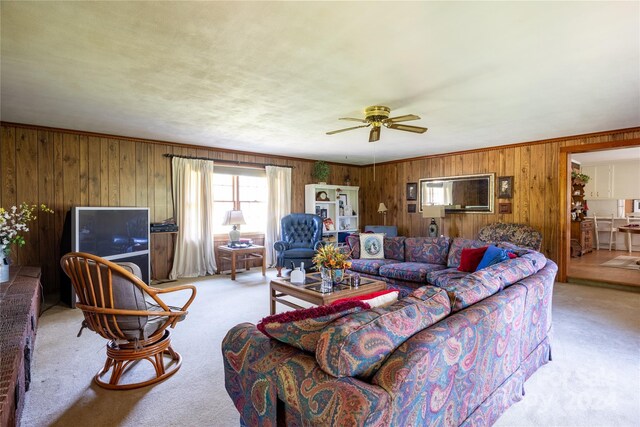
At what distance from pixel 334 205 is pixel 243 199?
2050 millimetres

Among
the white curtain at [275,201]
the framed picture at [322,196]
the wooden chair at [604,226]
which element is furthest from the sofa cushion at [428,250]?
the wooden chair at [604,226]

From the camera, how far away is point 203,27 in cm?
199

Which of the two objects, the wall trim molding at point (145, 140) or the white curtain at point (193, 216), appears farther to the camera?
the white curtain at point (193, 216)

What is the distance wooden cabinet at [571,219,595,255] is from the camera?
314 inches

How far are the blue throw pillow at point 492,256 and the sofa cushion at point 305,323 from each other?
7.99ft

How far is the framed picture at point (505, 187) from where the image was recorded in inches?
225

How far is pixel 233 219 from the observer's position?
5723 mm

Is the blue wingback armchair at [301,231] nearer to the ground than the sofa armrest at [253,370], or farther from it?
farther from it

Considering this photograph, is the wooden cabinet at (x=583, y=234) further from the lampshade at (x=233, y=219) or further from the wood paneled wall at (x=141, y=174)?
the lampshade at (x=233, y=219)

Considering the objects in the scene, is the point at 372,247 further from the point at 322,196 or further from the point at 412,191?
the point at 412,191

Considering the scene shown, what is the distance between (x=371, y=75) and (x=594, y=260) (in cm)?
716

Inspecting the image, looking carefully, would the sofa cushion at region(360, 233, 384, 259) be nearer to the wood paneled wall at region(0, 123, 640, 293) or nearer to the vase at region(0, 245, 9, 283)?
the wood paneled wall at region(0, 123, 640, 293)

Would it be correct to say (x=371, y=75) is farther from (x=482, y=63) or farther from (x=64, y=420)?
(x=64, y=420)

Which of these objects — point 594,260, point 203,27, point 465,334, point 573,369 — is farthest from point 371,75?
point 594,260
